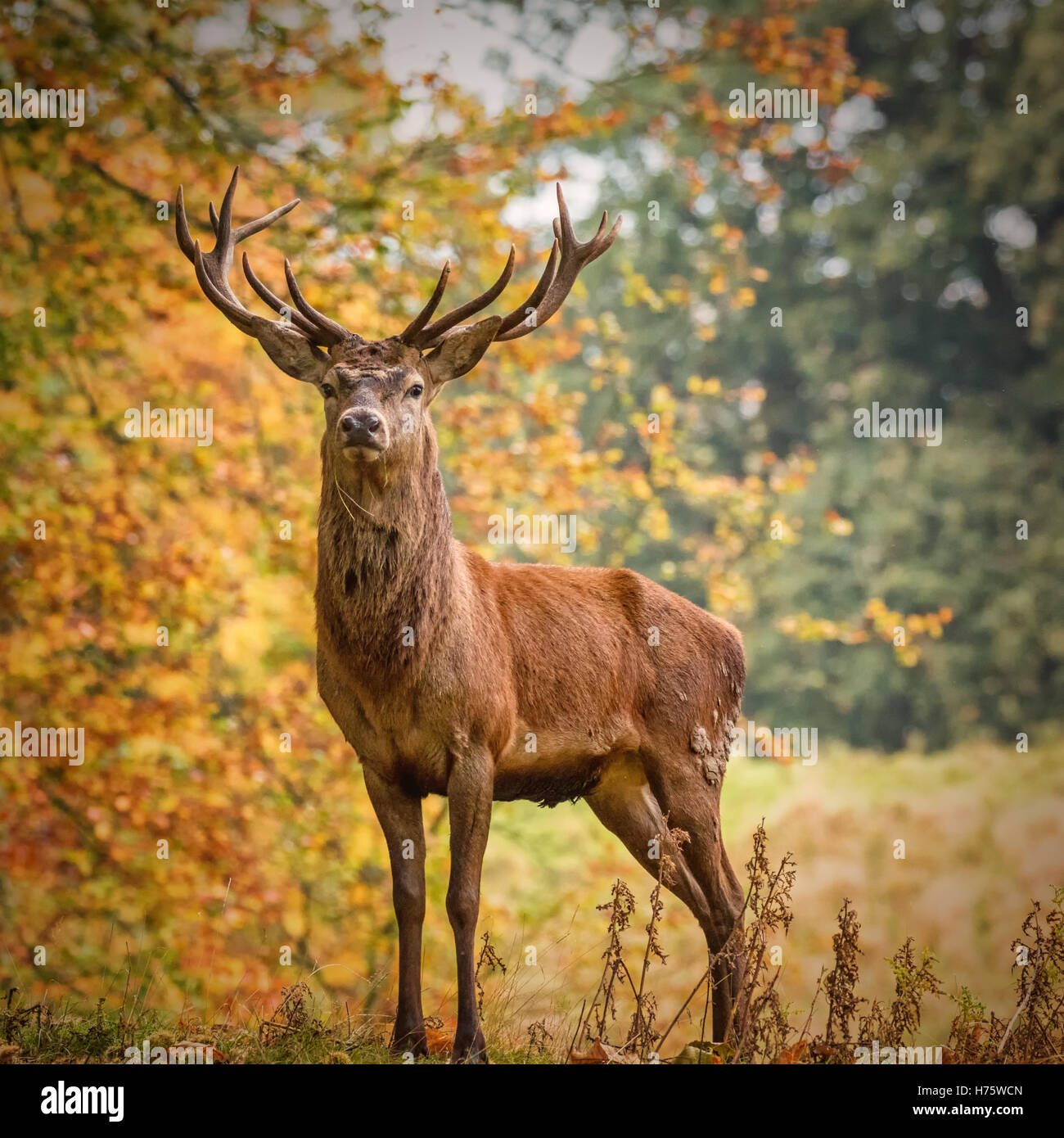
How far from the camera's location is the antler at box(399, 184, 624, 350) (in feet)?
13.9

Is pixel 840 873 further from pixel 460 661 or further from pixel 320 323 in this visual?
pixel 320 323

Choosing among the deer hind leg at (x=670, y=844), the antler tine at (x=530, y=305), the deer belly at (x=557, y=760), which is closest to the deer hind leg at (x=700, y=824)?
the deer hind leg at (x=670, y=844)

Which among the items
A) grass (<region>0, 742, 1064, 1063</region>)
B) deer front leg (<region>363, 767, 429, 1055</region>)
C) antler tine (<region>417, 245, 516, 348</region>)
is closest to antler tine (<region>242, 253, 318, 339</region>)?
antler tine (<region>417, 245, 516, 348</region>)

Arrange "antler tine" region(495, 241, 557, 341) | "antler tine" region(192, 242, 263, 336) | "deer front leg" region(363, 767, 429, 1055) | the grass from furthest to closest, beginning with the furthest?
the grass, "antler tine" region(495, 241, 557, 341), "antler tine" region(192, 242, 263, 336), "deer front leg" region(363, 767, 429, 1055)

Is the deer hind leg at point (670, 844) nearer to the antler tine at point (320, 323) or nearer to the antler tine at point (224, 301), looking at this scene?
the antler tine at point (320, 323)

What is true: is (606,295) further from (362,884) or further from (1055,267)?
(362,884)

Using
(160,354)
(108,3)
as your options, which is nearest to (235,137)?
(108,3)

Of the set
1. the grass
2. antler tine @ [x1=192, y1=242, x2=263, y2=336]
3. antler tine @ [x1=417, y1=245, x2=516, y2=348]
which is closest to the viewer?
antler tine @ [x1=417, y1=245, x2=516, y2=348]

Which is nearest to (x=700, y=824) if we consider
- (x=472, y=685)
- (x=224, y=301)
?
(x=472, y=685)

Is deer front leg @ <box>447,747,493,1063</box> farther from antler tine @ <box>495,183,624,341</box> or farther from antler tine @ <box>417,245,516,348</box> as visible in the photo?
antler tine @ <box>495,183,624,341</box>

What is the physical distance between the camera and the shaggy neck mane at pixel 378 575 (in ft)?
13.4

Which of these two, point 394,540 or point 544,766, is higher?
point 394,540

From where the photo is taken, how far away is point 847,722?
1688 cm
